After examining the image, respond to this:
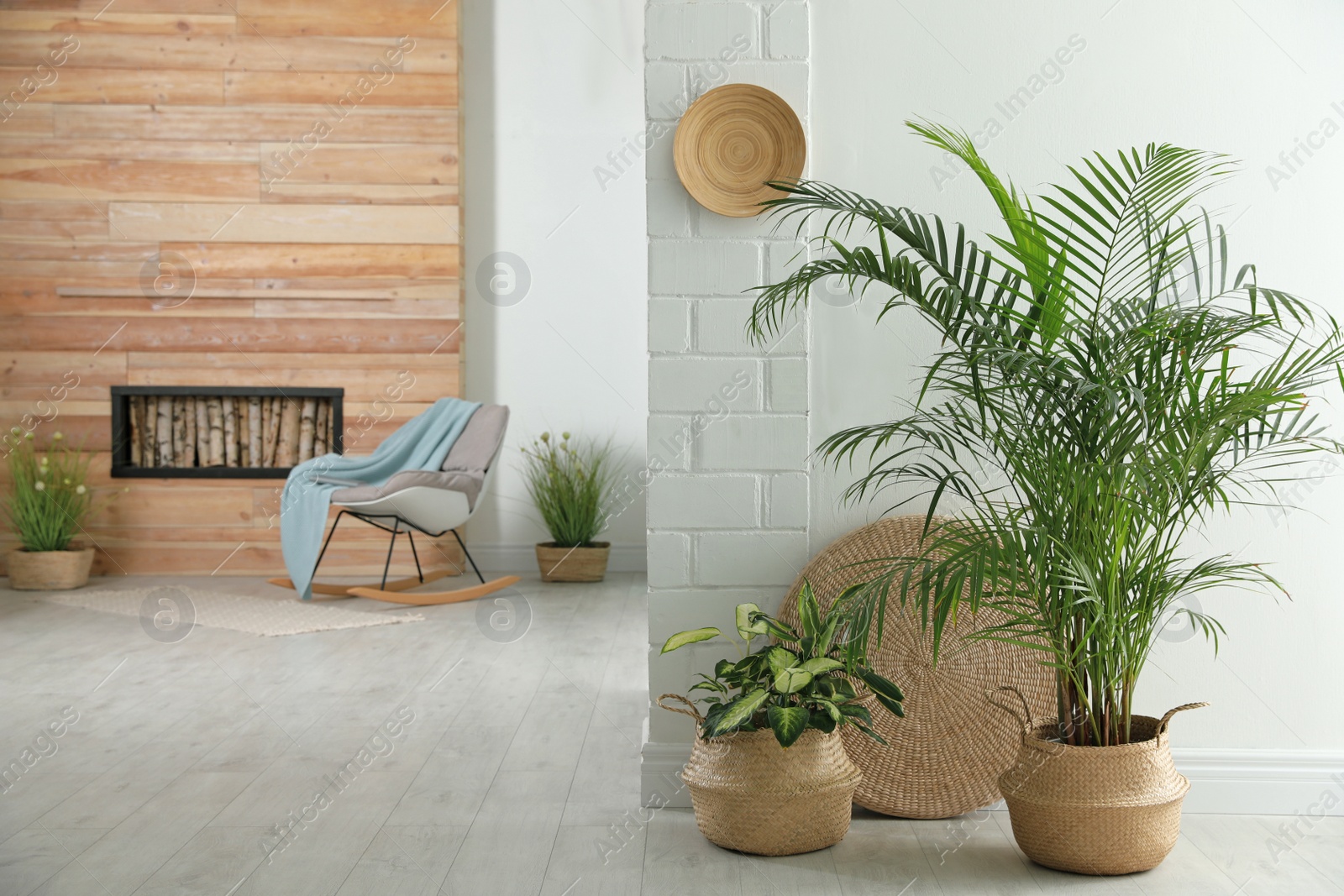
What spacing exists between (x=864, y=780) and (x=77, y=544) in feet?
14.3

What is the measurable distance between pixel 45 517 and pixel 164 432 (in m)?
0.66

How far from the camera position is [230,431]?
5238 mm

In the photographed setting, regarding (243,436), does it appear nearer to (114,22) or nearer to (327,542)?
(327,542)

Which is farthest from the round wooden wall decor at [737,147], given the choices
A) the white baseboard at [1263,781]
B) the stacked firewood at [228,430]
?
the stacked firewood at [228,430]

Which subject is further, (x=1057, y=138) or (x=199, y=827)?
(x=1057, y=138)

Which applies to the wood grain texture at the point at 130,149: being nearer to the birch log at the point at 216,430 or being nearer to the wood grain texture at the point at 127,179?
the wood grain texture at the point at 127,179

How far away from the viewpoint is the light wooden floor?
72.9 inches

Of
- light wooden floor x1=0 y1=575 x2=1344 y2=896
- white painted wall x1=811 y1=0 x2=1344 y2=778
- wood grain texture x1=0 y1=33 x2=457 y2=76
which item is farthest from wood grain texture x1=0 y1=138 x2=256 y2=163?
white painted wall x1=811 y1=0 x2=1344 y2=778

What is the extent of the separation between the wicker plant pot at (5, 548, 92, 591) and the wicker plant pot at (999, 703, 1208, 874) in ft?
14.5

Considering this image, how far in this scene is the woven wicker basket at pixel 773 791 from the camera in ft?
6.23

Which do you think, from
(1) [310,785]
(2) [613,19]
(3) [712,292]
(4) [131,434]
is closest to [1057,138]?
(3) [712,292]

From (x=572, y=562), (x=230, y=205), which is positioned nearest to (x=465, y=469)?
(x=572, y=562)

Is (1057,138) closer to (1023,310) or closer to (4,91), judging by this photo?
(1023,310)

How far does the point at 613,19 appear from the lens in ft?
17.1
